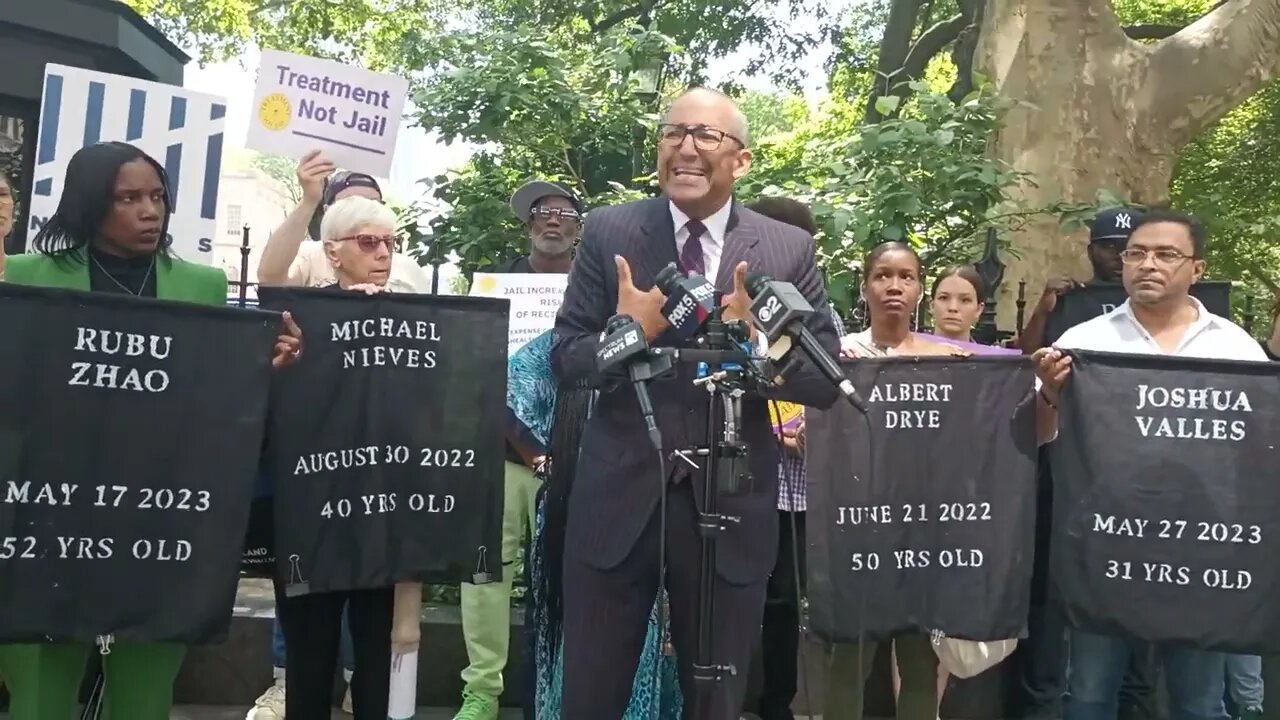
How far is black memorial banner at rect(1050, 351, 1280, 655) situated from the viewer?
391 cm

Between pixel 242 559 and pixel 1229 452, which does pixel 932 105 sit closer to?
pixel 1229 452

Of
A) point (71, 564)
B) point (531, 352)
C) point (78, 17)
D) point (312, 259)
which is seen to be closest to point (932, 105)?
point (531, 352)

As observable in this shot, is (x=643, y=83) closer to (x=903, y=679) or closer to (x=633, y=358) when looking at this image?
(x=903, y=679)

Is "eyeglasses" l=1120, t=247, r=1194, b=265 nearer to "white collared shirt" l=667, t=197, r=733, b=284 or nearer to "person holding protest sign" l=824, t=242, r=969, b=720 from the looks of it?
"person holding protest sign" l=824, t=242, r=969, b=720

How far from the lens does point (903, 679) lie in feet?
14.2

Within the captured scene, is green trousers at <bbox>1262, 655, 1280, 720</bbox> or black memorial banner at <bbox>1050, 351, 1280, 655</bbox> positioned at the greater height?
black memorial banner at <bbox>1050, 351, 1280, 655</bbox>

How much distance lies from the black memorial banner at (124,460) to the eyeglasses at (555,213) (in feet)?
6.55

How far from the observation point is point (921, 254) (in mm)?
6625

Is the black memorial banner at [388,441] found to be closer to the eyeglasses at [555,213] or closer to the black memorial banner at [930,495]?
the black memorial banner at [930,495]

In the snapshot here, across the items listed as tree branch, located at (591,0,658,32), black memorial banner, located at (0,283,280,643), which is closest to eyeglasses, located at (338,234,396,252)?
black memorial banner, located at (0,283,280,643)

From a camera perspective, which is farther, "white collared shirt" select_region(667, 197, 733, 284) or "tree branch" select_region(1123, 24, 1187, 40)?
"tree branch" select_region(1123, 24, 1187, 40)

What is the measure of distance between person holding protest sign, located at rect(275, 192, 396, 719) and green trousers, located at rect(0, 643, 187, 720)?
365 mm

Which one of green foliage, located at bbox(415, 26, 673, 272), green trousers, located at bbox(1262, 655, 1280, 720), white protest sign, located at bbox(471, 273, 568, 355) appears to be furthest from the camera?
green foliage, located at bbox(415, 26, 673, 272)

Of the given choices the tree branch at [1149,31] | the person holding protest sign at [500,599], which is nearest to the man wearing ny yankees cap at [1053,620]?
the person holding protest sign at [500,599]
